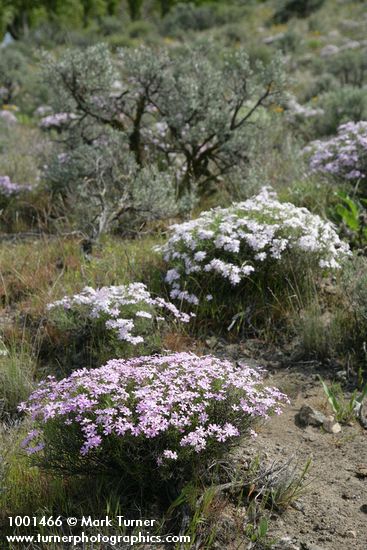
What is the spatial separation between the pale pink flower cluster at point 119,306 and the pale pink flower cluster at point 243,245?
345mm

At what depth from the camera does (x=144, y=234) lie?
621 cm

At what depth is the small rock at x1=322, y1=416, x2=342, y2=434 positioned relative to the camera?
3539mm

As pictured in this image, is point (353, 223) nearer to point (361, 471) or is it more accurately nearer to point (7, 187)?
point (361, 471)

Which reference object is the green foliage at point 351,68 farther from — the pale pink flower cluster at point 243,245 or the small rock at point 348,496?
the small rock at point 348,496

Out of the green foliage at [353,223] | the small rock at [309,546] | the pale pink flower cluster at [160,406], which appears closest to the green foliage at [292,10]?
the green foliage at [353,223]

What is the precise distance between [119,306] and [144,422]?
1743 millimetres

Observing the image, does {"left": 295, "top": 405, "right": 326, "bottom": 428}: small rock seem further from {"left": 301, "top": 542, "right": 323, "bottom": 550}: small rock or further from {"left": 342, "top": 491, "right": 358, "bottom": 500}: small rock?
{"left": 301, "top": 542, "right": 323, "bottom": 550}: small rock

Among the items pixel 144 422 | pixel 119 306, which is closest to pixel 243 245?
pixel 119 306

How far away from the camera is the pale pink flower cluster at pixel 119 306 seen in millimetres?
4027

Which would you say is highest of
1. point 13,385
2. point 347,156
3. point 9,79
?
point 9,79

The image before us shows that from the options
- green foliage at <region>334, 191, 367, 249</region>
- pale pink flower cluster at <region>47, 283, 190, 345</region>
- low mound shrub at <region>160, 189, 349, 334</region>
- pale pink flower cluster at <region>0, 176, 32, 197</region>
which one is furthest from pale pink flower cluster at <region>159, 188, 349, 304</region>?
pale pink flower cluster at <region>0, 176, 32, 197</region>

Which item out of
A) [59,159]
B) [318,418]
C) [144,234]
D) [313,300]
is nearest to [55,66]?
[59,159]

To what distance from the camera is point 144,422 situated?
2.59 meters

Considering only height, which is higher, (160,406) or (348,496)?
(160,406)
